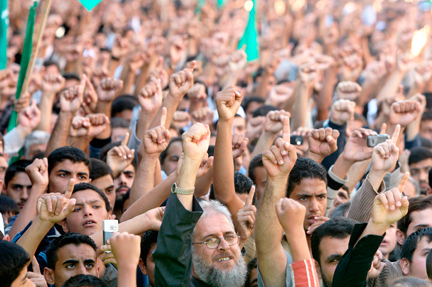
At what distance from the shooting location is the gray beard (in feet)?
11.2

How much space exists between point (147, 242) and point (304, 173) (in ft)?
3.72

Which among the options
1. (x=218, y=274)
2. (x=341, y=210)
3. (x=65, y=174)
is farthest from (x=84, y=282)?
(x=341, y=210)

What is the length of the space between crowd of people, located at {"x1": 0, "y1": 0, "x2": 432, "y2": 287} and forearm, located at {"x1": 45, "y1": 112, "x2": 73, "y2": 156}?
2cm

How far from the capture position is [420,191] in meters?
6.39

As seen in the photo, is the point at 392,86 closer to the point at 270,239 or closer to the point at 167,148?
the point at 167,148

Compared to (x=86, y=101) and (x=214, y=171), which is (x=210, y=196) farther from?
(x=86, y=101)

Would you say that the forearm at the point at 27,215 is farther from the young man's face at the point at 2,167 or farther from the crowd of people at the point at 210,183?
the young man's face at the point at 2,167

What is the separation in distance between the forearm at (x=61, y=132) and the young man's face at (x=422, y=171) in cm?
355

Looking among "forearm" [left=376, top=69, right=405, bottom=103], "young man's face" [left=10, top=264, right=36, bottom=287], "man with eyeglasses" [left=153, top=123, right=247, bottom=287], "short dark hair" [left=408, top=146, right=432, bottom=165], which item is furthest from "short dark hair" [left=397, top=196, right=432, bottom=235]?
"forearm" [left=376, top=69, right=405, bottom=103]

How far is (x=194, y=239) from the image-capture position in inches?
139

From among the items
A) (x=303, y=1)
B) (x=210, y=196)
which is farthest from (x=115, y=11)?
(x=210, y=196)

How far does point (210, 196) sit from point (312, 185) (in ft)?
2.34

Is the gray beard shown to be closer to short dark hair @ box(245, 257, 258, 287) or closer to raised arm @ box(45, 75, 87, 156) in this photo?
short dark hair @ box(245, 257, 258, 287)

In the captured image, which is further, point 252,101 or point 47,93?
point 252,101
